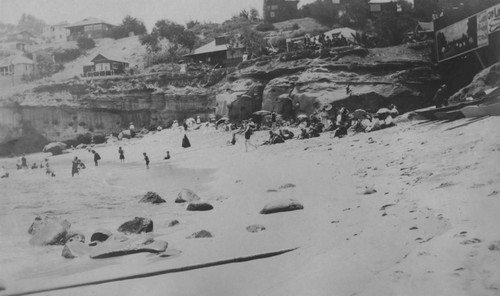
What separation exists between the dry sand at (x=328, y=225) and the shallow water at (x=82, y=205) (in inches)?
1.7

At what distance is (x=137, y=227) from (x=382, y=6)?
52583mm

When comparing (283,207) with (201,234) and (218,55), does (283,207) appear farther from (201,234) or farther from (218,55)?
(218,55)

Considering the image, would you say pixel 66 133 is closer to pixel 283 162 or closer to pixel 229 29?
pixel 229 29

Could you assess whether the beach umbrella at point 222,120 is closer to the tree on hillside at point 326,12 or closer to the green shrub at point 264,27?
the green shrub at point 264,27

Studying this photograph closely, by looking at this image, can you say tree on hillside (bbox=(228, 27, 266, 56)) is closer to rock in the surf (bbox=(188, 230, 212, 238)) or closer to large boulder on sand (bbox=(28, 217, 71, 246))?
large boulder on sand (bbox=(28, 217, 71, 246))

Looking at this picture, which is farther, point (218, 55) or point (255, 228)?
point (218, 55)

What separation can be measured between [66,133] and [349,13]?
36.9m

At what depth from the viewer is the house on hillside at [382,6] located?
172 ft

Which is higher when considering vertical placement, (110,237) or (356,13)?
(356,13)

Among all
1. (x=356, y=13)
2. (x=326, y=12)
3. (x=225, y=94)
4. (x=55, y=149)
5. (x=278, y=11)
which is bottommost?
(x=55, y=149)

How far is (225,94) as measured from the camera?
109 feet

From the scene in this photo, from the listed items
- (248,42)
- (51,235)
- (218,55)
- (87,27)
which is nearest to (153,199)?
(51,235)

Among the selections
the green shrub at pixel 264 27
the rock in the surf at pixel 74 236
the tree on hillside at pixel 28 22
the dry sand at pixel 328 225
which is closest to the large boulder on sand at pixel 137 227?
the dry sand at pixel 328 225

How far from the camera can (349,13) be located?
53031mm
